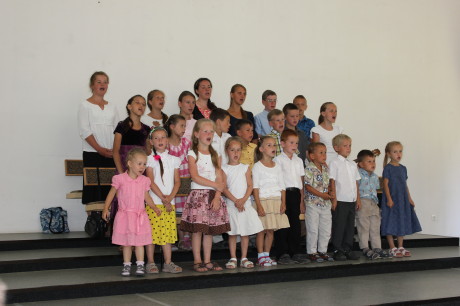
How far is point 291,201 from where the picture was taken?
19.4 ft

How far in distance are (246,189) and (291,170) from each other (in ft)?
1.85

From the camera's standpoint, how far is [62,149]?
7.02 metres

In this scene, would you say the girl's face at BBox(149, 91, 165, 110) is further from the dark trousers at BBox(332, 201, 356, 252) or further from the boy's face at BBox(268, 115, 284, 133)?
the dark trousers at BBox(332, 201, 356, 252)

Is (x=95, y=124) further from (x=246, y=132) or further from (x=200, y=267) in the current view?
(x=200, y=267)

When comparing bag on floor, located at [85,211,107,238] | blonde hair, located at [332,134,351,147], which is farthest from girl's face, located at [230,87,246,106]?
bag on floor, located at [85,211,107,238]

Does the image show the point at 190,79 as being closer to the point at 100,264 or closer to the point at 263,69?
the point at 263,69

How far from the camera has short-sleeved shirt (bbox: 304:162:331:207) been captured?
20.0 ft

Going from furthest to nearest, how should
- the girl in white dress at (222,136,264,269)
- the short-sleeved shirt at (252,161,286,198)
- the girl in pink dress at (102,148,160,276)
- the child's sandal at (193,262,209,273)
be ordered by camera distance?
the short-sleeved shirt at (252,161,286,198), the girl in white dress at (222,136,264,269), the child's sandal at (193,262,209,273), the girl in pink dress at (102,148,160,276)

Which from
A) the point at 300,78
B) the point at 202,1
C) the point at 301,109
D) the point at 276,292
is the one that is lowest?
the point at 276,292

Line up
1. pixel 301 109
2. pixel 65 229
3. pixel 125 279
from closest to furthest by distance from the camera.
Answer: pixel 125 279 → pixel 65 229 → pixel 301 109

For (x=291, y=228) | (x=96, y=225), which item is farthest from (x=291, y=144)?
(x=96, y=225)

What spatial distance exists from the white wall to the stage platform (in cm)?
102

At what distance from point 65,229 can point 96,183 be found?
32.0 inches

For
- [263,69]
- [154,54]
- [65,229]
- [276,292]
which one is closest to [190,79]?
[154,54]
